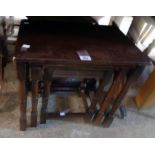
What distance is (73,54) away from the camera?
87 centimetres

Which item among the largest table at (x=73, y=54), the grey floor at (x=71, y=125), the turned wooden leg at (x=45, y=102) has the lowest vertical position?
the grey floor at (x=71, y=125)

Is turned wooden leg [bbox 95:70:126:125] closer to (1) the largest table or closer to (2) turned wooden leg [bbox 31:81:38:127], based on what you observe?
(1) the largest table

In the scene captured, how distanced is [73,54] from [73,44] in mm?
92

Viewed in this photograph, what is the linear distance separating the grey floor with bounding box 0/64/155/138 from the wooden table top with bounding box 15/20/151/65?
A: 24.6 inches

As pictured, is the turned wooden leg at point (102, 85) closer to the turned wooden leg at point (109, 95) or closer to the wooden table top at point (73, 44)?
the turned wooden leg at point (109, 95)

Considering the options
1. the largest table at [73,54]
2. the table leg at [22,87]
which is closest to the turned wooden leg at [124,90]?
the largest table at [73,54]

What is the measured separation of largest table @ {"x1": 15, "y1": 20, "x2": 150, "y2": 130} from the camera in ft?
2.79

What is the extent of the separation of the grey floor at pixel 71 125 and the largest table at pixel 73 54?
0.20m

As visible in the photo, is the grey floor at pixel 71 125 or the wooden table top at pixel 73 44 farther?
the grey floor at pixel 71 125

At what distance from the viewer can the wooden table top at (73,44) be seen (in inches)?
33.2

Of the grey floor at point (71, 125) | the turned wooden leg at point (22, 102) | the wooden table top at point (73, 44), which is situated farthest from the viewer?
the grey floor at point (71, 125)

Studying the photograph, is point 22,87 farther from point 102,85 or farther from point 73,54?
point 102,85

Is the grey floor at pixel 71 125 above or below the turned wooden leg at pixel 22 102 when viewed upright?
below
